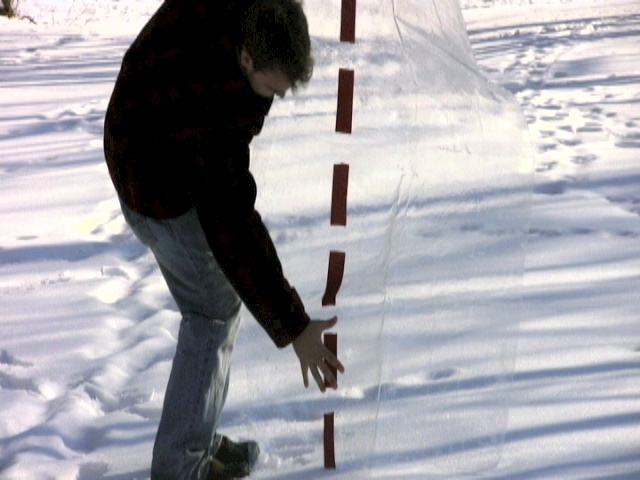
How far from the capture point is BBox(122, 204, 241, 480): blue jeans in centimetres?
178

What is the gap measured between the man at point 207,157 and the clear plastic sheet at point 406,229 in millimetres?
369

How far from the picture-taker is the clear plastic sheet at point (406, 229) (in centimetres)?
199

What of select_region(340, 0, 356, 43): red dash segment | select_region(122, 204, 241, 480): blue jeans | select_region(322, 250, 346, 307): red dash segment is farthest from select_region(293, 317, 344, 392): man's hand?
select_region(340, 0, 356, 43): red dash segment

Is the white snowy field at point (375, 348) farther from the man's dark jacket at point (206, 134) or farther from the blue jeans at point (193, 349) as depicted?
the man's dark jacket at point (206, 134)

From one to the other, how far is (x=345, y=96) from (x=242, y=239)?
0.50m

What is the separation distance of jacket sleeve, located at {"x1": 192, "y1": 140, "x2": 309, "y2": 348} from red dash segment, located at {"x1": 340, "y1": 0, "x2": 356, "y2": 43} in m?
0.44

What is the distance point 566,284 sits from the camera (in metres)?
3.19

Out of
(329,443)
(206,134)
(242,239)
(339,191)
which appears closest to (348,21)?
(339,191)

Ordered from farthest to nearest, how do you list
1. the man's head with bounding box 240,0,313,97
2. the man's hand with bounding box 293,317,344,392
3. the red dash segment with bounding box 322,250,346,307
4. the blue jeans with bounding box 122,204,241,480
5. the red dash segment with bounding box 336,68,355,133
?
1. the red dash segment with bounding box 322,250,346,307
2. the red dash segment with bounding box 336,68,355,133
3. the blue jeans with bounding box 122,204,241,480
4. the man's hand with bounding box 293,317,344,392
5. the man's head with bounding box 240,0,313,97

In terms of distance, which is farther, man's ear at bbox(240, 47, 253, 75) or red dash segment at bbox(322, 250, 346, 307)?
red dash segment at bbox(322, 250, 346, 307)

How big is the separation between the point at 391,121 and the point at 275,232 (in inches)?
A: 16.5

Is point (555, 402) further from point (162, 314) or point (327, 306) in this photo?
point (162, 314)

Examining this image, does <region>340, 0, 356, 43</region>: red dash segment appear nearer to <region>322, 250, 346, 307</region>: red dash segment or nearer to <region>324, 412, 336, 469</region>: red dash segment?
<region>322, 250, 346, 307</region>: red dash segment

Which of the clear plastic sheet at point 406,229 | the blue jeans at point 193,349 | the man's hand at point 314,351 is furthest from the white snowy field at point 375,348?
the man's hand at point 314,351
